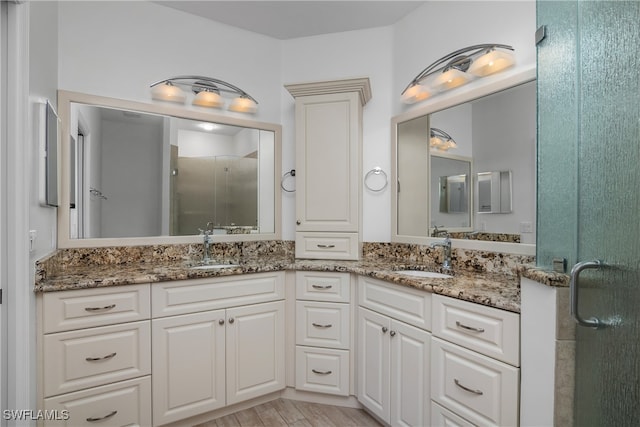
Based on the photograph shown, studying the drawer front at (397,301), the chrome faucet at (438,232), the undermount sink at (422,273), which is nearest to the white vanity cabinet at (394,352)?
the drawer front at (397,301)

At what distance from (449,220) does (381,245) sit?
1.85 ft

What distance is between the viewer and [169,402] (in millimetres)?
1823

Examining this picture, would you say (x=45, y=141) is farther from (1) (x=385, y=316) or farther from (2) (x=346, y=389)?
(2) (x=346, y=389)

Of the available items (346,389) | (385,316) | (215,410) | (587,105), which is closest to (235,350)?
(215,410)

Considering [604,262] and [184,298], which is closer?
[604,262]

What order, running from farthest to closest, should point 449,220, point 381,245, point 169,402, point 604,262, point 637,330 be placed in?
point 381,245
point 449,220
point 169,402
point 604,262
point 637,330

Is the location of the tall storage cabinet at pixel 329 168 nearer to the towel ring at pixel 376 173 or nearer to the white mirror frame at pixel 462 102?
the towel ring at pixel 376 173

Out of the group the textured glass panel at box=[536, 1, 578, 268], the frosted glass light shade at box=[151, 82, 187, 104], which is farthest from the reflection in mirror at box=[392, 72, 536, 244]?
the frosted glass light shade at box=[151, 82, 187, 104]

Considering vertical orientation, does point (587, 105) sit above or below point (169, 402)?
above

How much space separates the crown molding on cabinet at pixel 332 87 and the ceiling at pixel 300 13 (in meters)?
0.54

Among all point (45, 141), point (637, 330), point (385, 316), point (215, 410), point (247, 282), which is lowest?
point (215, 410)

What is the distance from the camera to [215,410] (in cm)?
201

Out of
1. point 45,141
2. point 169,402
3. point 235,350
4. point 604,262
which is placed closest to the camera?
point 604,262

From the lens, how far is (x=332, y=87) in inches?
93.8
